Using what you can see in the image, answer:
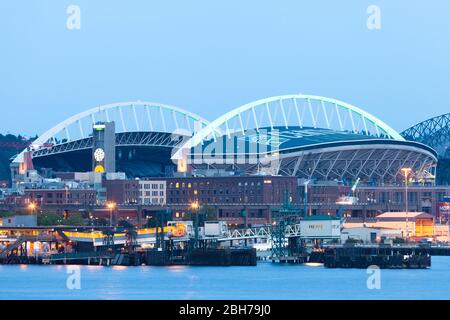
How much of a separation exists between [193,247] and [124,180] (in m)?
54.3

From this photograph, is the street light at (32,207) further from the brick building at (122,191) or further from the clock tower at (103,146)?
the clock tower at (103,146)

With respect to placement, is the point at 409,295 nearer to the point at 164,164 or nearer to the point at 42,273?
the point at 42,273

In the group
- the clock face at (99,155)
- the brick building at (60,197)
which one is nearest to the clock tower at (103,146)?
the clock face at (99,155)

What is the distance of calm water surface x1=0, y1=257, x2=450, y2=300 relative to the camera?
2881 inches

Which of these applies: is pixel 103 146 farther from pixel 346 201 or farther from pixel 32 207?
pixel 346 201

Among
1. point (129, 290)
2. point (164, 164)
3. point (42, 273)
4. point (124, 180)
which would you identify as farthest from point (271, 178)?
point (129, 290)

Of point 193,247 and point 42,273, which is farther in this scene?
point 193,247

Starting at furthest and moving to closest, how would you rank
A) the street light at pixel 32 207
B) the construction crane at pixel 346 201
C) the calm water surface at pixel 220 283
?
the construction crane at pixel 346 201, the street light at pixel 32 207, the calm water surface at pixel 220 283

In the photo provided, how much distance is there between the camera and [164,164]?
627 ft

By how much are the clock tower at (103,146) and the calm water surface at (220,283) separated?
69.4m

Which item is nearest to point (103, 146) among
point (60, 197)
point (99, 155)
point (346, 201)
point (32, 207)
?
point (99, 155)

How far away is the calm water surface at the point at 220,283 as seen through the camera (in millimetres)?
Answer: 73188

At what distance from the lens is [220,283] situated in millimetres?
82188
